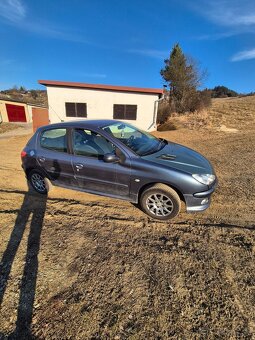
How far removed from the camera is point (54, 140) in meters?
4.29

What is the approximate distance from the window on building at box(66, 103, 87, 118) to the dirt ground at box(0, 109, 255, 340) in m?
11.0

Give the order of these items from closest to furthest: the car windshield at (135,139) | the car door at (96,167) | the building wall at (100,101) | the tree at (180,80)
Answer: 1. the car door at (96,167)
2. the car windshield at (135,139)
3. the building wall at (100,101)
4. the tree at (180,80)

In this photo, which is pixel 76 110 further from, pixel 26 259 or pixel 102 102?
pixel 26 259

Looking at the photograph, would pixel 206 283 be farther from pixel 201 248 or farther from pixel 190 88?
pixel 190 88

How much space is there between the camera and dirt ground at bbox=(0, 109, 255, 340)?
1.95 m

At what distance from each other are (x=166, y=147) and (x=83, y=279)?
2846 mm

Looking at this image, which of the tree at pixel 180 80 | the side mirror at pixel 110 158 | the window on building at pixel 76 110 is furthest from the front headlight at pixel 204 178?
the tree at pixel 180 80

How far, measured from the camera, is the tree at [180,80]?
22.5 m

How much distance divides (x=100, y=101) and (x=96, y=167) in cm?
1127

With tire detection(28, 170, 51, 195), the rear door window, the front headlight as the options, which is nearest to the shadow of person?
tire detection(28, 170, 51, 195)

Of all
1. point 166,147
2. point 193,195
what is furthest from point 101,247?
point 166,147

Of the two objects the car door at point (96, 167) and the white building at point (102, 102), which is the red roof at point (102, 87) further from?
the car door at point (96, 167)

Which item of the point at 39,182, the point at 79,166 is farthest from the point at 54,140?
the point at 39,182

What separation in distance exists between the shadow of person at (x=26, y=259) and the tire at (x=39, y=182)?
0.89 ft
